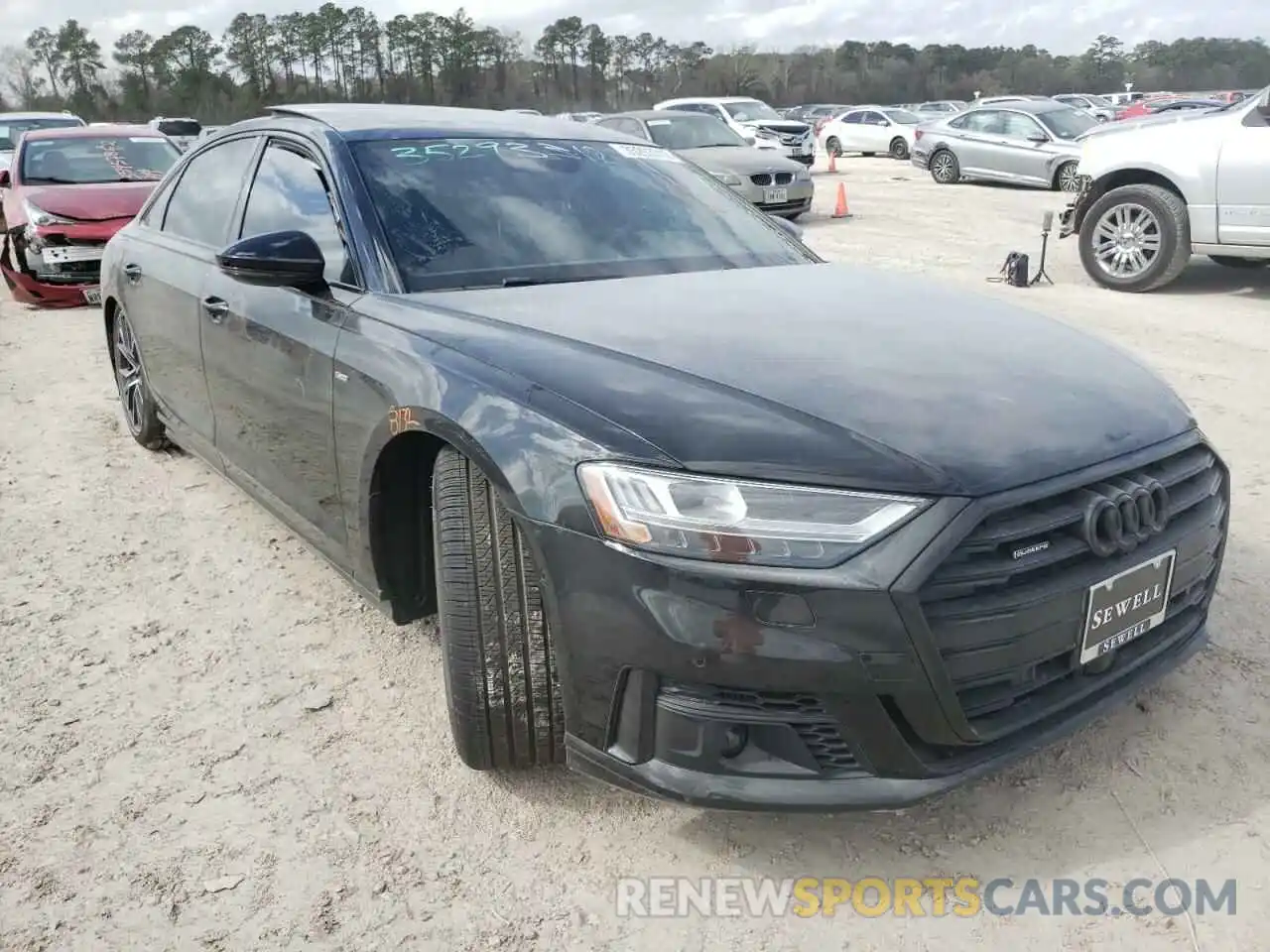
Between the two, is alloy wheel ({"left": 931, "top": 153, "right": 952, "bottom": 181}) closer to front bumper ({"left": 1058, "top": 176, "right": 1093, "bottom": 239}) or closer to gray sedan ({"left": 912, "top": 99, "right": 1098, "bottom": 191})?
gray sedan ({"left": 912, "top": 99, "right": 1098, "bottom": 191})

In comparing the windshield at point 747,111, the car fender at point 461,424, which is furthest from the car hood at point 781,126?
the car fender at point 461,424

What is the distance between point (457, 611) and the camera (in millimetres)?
2281

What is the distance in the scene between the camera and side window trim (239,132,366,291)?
9.30 feet

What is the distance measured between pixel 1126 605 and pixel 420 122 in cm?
247

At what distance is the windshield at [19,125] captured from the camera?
15.2 metres

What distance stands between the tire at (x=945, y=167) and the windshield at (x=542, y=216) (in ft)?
53.0

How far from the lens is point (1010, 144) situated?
1716 cm

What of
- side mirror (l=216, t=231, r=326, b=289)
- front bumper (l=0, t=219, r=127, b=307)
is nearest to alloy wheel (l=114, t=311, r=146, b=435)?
side mirror (l=216, t=231, r=326, b=289)

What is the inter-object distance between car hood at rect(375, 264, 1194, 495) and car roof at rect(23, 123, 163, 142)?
9384 mm

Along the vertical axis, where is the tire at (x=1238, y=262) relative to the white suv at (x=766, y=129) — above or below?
below

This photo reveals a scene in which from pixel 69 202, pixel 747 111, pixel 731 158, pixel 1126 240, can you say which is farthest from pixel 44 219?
pixel 747 111

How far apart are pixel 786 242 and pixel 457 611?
6.48 ft

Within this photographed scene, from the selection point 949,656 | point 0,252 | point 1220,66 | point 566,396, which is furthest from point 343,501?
point 1220,66

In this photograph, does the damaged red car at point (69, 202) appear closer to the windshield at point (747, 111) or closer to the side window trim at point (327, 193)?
the side window trim at point (327, 193)
